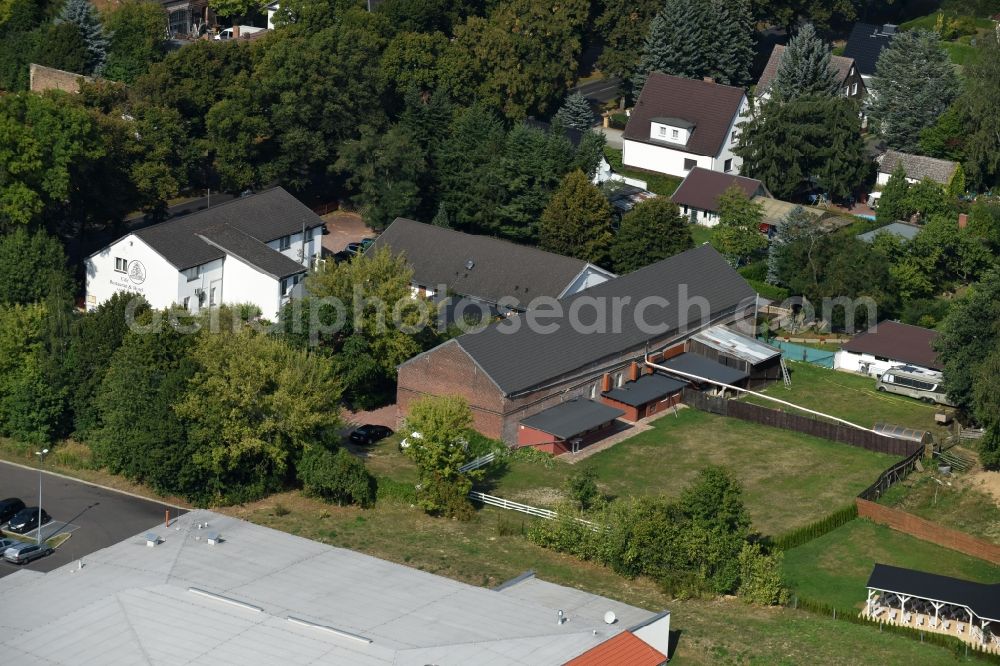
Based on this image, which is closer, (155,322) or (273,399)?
(273,399)

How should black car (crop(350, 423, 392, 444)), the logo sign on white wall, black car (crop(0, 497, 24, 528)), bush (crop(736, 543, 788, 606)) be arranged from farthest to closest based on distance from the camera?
the logo sign on white wall → black car (crop(350, 423, 392, 444)) → black car (crop(0, 497, 24, 528)) → bush (crop(736, 543, 788, 606))

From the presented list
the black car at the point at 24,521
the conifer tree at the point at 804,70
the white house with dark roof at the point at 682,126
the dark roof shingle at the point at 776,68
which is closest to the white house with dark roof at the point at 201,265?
the black car at the point at 24,521

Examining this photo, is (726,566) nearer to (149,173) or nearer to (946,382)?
(946,382)

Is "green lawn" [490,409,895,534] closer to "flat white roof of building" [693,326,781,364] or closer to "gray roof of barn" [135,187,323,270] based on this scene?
"flat white roof of building" [693,326,781,364]

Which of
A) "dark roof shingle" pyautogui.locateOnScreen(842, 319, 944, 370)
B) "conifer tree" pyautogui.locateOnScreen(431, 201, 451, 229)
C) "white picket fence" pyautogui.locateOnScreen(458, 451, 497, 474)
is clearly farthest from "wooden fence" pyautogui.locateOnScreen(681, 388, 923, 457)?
"conifer tree" pyautogui.locateOnScreen(431, 201, 451, 229)

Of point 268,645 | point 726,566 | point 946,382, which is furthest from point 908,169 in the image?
point 268,645

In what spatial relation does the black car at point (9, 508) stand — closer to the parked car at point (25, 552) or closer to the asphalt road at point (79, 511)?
the asphalt road at point (79, 511)
